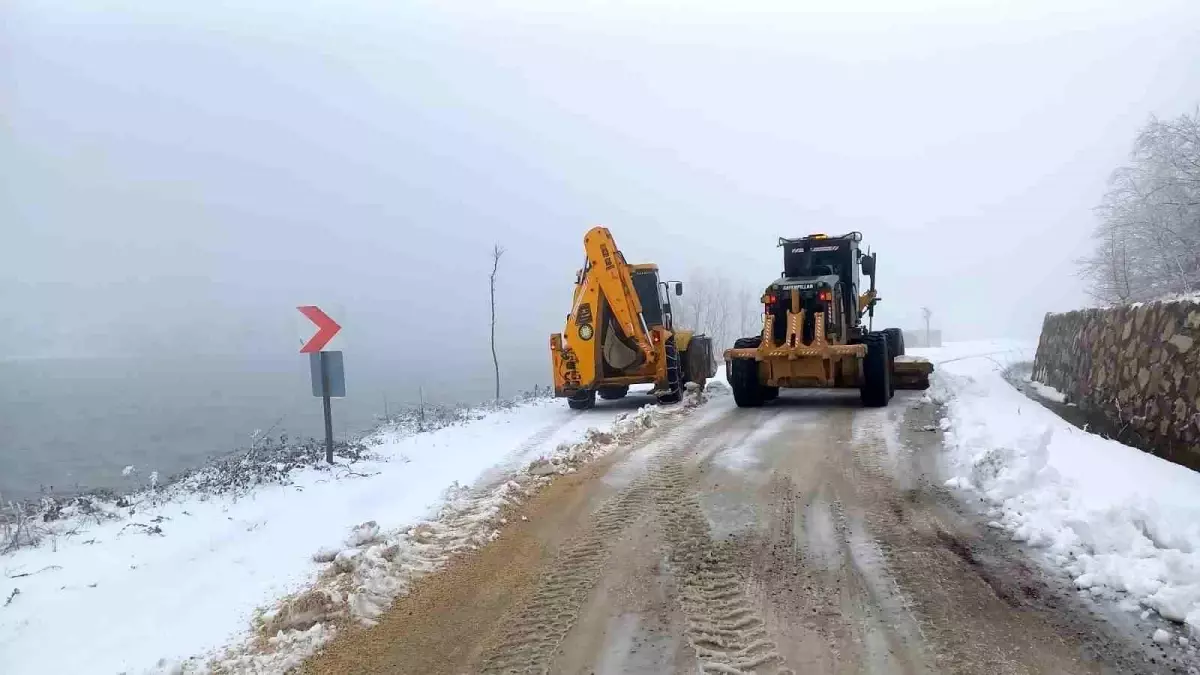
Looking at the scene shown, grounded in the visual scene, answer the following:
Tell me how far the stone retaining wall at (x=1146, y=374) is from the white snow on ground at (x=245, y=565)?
6196 millimetres

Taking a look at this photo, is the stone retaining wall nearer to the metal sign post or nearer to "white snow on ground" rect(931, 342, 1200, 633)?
"white snow on ground" rect(931, 342, 1200, 633)

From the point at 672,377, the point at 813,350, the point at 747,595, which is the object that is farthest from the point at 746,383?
the point at 747,595

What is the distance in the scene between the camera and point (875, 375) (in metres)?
12.0

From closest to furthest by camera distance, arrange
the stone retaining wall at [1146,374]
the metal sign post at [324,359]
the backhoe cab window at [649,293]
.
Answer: the stone retaining wall at [1146,374] < the metal sign post at [324,359] < the backhoe cab window at [649,293]

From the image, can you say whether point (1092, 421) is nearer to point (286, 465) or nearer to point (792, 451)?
point (792, 451)

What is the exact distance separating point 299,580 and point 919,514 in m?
4.75

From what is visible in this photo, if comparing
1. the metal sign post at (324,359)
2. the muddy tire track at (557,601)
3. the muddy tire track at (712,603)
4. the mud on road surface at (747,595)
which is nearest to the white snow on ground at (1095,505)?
the mud on road surface at (747,595)

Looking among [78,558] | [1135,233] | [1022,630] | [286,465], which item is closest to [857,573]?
[1022,630]

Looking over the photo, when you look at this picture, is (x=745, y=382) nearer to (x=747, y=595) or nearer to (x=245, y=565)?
(x=747, y=595)

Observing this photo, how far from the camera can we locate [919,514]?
5824mm

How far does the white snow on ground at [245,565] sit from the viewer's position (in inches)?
163

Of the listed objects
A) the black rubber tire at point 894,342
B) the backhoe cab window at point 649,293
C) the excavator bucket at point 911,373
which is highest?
the backhoe cab window at point 649,293

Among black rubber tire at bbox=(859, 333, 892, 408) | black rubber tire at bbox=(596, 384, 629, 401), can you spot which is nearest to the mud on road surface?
black rubber tire at bbox=(859, 333, 892, 408)

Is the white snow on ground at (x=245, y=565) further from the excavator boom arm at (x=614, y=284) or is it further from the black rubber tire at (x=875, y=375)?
the black rubber tire at (x=875, y=375)
